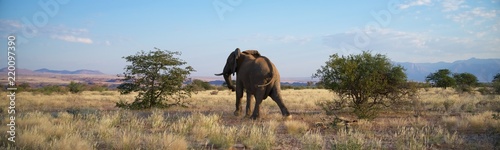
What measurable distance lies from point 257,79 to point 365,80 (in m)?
4.29

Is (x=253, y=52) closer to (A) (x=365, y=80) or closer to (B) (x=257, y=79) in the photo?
(B) (x=257, y=79)

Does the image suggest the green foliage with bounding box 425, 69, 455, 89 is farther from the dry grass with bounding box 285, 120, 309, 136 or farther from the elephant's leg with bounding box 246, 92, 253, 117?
the dry grass with bounding box 285, 120, 309, 136

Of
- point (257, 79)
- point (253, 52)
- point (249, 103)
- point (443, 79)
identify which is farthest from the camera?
point (443, 79)

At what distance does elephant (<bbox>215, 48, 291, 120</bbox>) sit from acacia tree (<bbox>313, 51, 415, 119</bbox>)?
86.1 inches

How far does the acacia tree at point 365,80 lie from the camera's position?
13.4 m

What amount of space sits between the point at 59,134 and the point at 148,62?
10332mm

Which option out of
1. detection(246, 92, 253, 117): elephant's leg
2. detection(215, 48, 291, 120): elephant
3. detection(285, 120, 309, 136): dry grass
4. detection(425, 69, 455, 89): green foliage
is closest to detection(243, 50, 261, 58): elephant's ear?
detection(215, 48, 291, 120): elephant

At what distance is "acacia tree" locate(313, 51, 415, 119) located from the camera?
1343 centimetres

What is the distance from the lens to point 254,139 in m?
7.40

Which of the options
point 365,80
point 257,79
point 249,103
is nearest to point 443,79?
point 365,80

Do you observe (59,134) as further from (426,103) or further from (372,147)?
(426,103)

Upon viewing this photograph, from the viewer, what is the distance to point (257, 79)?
12.4 meters

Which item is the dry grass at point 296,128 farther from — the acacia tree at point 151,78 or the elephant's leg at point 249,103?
the acacia tree at point 151,78

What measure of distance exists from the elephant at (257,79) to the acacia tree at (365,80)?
2.19 metres
